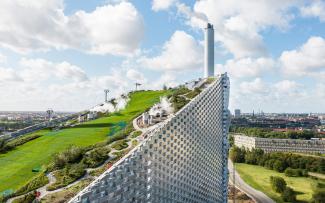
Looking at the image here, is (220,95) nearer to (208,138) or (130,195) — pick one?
(208,138)

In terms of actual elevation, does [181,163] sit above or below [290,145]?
above

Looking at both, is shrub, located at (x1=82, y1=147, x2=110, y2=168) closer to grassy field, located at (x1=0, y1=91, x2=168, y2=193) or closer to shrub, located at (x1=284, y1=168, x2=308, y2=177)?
grassy field, located at (x1=0, y1=91, x2=168, y2=193)

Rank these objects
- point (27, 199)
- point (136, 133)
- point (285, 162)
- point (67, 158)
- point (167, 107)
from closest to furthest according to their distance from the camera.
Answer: point (27, 199), point (67, 158), point (136, 133), point (167, 107), point (285, 162)

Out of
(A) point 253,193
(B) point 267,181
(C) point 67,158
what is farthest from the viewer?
(B) point 267,181

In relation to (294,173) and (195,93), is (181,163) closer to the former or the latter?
(195,93)

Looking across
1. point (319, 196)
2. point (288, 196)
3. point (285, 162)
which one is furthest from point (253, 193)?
point (285, 162)

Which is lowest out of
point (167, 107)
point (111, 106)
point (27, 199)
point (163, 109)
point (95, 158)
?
point (27, 199)

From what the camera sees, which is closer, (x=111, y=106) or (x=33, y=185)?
(x=33, y=185)

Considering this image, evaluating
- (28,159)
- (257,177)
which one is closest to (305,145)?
(257,177)
